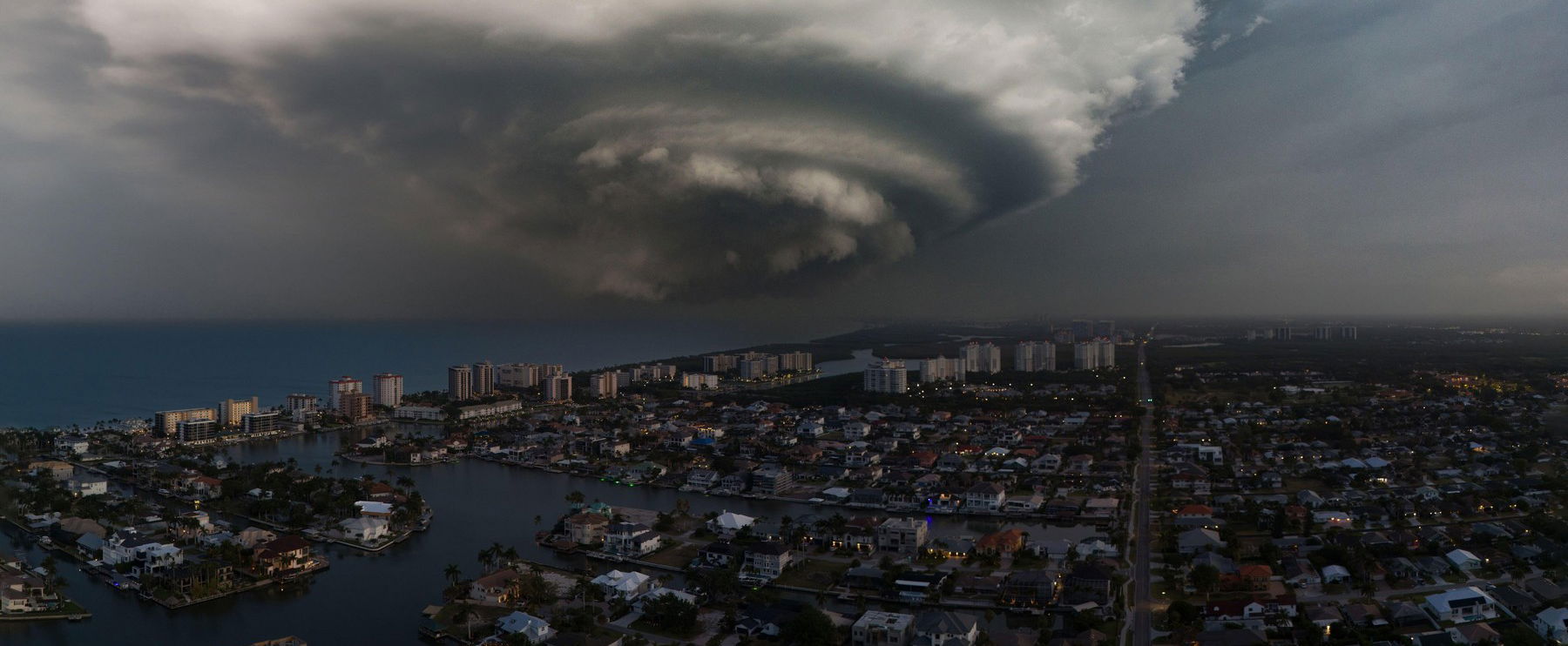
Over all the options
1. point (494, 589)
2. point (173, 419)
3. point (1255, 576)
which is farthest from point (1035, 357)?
point (494, 589)

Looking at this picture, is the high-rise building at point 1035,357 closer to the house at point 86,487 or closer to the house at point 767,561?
the house at point 767,561

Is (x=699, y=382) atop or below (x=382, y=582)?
atop

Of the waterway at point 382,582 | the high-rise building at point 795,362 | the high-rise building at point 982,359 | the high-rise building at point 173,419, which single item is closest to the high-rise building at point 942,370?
the high-rise building at point 982,359

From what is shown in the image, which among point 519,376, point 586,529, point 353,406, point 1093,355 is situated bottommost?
point 586,529

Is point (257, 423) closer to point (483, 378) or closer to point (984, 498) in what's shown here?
point (483, 378)

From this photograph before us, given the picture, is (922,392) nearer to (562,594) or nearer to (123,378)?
(562,594)

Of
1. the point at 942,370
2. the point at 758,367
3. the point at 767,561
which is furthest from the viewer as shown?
the point at 758,367
